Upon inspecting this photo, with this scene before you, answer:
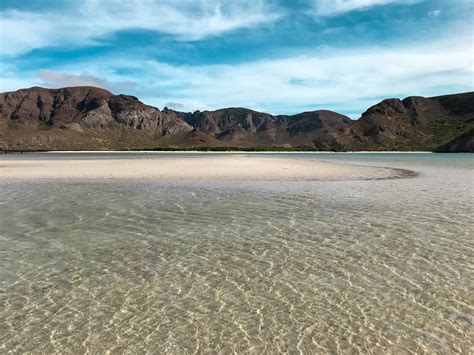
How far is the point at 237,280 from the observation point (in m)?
10.4

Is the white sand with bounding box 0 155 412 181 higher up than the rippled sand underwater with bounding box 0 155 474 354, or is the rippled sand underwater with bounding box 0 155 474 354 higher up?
the rippled sand underwater with bounding box 0 155 474 354

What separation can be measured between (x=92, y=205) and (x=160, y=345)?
56.6 feet

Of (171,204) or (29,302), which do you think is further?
(171,204)

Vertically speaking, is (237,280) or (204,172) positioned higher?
(237,280)

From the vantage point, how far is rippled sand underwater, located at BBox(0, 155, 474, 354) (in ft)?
24.1

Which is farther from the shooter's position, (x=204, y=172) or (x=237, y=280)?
(x=204, y=172)

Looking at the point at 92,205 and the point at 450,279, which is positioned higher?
the point at 450,279

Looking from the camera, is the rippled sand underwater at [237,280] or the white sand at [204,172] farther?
the white sand at [204,172]

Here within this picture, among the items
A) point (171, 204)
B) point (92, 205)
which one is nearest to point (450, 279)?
point (171, 204)

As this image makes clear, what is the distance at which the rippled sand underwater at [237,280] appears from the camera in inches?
289

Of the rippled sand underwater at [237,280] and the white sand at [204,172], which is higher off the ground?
the rippled sand underwater at [237,280]

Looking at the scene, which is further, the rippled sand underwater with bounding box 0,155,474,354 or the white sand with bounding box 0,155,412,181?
the white sand with bounding box 0,155,412,181

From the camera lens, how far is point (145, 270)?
36.9 ft

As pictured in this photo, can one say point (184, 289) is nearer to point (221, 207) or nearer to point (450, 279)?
point (450, 279)
